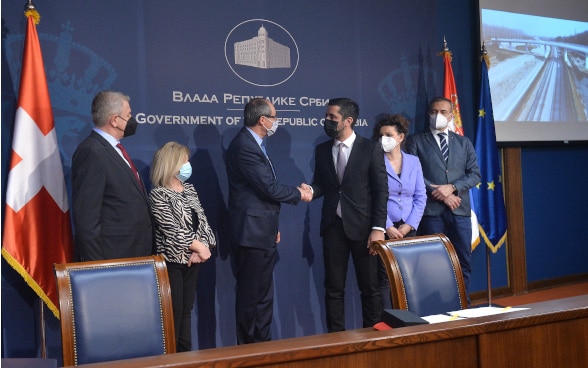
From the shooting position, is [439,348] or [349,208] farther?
[349,208]

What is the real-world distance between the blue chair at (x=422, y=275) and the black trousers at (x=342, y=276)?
5.06 ft

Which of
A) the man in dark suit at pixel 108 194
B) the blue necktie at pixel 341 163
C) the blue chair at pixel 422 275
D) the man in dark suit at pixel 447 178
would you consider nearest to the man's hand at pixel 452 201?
the man in dark suit at pixel 447 178

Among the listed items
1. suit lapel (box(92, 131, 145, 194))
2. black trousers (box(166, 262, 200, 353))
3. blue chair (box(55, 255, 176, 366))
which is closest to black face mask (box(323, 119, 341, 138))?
black trousers (box(166, 262, 200, 353))

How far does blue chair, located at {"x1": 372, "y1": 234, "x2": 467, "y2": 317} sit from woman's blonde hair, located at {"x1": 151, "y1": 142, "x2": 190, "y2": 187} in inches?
62.3

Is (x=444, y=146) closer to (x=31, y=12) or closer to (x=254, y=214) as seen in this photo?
(x=254, y=214)

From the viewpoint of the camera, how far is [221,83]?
14.2 feet

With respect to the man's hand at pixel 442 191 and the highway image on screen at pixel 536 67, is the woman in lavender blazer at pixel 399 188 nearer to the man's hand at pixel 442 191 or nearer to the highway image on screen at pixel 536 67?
the man's hand at pixel 442 191

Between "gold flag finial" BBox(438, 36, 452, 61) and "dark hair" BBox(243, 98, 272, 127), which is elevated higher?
"gold flag finial" BBox(438, 36, 452, 61)

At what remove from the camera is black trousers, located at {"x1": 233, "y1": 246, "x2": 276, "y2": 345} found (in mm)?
3854

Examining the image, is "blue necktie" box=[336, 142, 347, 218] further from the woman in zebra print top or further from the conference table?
the conference table

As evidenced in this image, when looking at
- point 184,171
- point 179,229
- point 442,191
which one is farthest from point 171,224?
point 442,191

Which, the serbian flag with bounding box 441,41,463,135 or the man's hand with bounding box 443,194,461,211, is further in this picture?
the serbian flag with bounding box 441,41,463,135

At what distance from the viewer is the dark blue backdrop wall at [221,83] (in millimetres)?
3746

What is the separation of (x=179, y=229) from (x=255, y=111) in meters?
0.89
